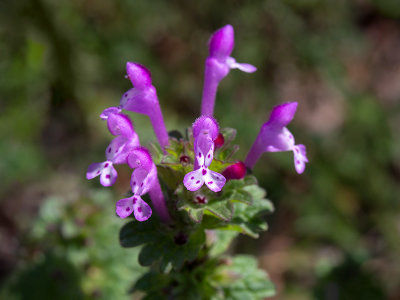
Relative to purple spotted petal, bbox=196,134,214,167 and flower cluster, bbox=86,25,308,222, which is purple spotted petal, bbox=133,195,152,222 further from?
purple spotted petal, bbox=196,134,214,167

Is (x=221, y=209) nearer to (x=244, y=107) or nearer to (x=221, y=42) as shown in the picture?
(x=221, y=42)

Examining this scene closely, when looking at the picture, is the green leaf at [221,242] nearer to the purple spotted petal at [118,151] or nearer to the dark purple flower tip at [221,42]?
the purple spotted petal at [118,151]

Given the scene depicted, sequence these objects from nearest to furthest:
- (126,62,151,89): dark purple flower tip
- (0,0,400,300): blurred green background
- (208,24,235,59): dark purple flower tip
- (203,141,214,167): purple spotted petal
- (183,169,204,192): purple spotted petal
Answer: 1. (183,169,204,192): purple spotted petal
2. (203,141,214,167): purple spotted petal
3. (126,62,151,89): dark purple flower tip
4. (208,24,235,59): dark purple flower tip
5. (0,0,400,300): blurred green background

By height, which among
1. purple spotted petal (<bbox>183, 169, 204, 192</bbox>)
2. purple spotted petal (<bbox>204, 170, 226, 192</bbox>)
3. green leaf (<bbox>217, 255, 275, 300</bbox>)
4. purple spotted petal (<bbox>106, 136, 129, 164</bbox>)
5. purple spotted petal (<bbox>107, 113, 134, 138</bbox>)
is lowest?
green leaf (<bbox>217, 255, 275, 300</bbox>)

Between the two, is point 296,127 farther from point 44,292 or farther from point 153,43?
point 44,292

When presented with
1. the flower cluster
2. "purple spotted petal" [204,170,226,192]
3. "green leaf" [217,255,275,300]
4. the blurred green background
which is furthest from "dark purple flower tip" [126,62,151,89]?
the blurred green background

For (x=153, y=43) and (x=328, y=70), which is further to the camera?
(x=153, y=43)

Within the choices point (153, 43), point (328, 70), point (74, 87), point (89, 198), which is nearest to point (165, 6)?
point (153, 43)

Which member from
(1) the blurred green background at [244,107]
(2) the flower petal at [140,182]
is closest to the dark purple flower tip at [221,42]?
(2) the flower petal at [140,182]

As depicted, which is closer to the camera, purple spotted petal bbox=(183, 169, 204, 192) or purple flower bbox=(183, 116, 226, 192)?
purple spotted petal bbox=(183, 169, 204, 192)
